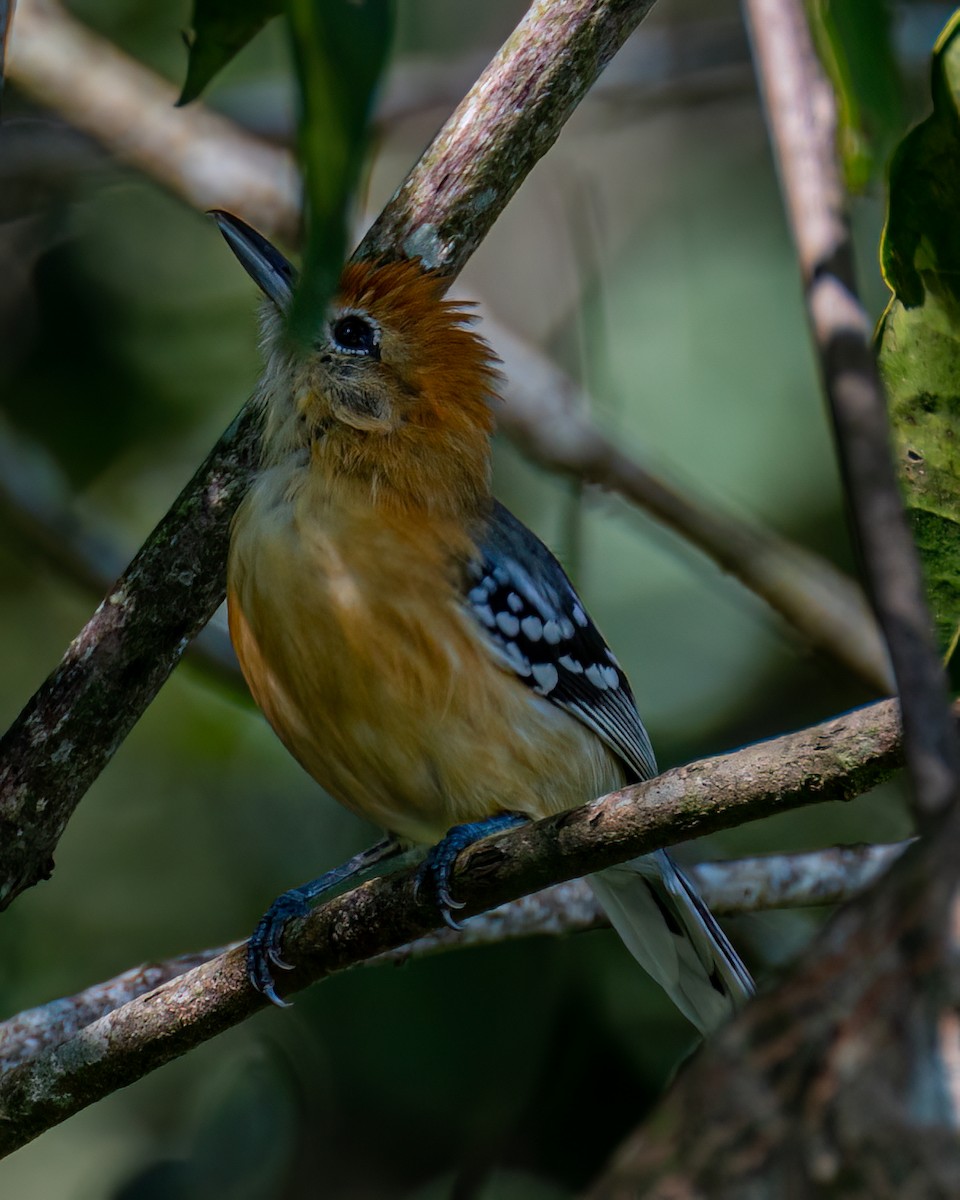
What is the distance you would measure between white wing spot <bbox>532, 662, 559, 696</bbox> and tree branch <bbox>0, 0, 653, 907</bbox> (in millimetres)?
943

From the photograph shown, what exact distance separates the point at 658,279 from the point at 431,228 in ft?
13.2

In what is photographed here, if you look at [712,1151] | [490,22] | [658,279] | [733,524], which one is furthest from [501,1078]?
[490,22]

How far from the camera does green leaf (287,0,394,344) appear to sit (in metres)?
1.18

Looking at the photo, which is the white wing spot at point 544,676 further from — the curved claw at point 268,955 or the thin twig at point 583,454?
the thin twig at point 583,454

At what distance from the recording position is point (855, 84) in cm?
172

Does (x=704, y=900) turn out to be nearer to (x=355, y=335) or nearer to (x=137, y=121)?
(x=355, y=335)

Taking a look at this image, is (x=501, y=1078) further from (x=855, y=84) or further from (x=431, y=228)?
(x=855, y=84)

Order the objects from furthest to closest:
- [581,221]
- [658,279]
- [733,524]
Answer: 1. [658,279]
2. [581,221]
3. [733,524]

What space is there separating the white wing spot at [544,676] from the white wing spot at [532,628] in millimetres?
72

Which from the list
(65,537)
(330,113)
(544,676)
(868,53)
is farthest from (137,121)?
(330,113)

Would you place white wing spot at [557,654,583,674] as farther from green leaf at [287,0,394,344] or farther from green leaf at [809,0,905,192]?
green leaf at [287,0,394,344]

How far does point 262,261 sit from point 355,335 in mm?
403

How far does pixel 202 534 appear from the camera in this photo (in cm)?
302

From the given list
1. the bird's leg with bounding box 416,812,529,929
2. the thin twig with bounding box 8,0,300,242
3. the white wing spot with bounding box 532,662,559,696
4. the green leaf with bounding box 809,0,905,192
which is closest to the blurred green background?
the thin twig with bounding box 8,0,300,242
